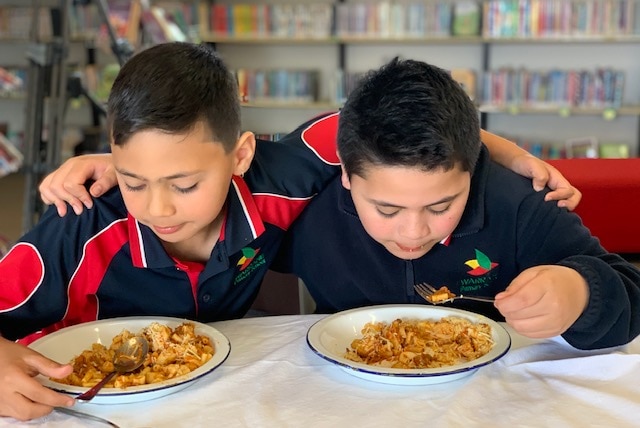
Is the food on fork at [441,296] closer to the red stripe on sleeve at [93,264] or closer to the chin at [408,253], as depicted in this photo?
the chin at [408,253]

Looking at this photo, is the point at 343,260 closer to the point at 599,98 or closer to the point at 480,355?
the point at 480,355

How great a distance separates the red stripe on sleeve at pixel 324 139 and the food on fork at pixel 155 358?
432 mm

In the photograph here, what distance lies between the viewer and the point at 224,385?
0.88m

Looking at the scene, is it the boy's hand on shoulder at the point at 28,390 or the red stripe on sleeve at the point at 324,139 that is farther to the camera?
the red stripe on sleeve at the point at 324,139

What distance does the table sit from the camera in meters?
0.79

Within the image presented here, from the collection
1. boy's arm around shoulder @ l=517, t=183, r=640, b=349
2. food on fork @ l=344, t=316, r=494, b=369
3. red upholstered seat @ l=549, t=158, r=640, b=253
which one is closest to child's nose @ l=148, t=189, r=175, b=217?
food on fork @ l=344, t=316, r=494, b=369

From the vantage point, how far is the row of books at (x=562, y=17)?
4.29 metres

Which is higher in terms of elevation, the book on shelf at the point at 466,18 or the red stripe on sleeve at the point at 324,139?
the book on shelf at the point at 466,18

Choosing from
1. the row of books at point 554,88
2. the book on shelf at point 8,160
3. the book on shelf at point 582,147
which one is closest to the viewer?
the book on shelf at point 8,160

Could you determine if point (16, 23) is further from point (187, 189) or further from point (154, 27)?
point (187, 189)

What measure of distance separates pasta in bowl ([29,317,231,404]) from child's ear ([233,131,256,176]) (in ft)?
0.89

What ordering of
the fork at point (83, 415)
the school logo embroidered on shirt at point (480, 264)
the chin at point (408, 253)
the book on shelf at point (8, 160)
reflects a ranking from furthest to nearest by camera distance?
the book on shelf at point (8, 160) → the school logo embroidered on shirt at point (480, 264) → the chin at point (408, 253) → the fork at point (83, 415)

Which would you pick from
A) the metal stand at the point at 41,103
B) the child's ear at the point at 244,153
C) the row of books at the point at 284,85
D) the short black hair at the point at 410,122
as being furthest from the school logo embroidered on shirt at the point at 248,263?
the row of books at the point at 284,85

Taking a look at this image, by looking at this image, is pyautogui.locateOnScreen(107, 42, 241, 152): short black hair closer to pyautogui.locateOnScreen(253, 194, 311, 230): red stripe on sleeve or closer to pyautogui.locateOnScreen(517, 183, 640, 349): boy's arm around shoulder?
pyautogui.locateOnScreen(253, 194, 311, 230): red stripe on sleeve
